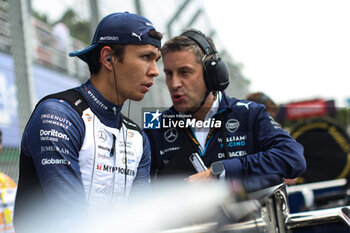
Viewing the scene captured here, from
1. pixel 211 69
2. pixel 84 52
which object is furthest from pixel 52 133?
pixel 211 69

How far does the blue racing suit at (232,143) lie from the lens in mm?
1546

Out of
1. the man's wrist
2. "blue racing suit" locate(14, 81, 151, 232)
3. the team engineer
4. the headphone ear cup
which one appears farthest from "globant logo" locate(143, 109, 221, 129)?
the man's wrist

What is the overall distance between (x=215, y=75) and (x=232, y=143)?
0.34 metres

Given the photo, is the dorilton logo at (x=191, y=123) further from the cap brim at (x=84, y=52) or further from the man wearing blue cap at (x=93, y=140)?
the cap brim at (x=84, y=52)

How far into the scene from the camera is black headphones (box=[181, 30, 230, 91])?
5.90 ft

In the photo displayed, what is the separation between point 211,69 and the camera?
71.0 inches

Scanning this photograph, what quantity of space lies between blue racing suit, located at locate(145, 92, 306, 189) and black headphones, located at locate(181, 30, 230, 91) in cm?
9

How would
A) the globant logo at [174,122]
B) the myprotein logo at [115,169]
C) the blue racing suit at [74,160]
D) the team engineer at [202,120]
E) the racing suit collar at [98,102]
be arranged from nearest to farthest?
1. the blue racing suit at [74,160]
2. the myprotein logo at [115,169]
3. the racing suit collar at [98,102]
4. the team engineer at [202,120]
5. the globant logo at [174,122]

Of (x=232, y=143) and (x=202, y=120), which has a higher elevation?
(x=202, y=120)

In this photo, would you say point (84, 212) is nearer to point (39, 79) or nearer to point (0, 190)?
point (0, 190)

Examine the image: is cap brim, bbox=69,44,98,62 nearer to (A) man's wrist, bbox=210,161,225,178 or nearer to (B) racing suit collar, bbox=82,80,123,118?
(B) racing suit collar, bbox=82,80,123,118

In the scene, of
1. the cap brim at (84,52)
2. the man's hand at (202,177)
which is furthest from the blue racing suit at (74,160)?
the man's hand at (202,177)

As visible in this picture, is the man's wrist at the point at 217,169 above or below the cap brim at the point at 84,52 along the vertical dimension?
below

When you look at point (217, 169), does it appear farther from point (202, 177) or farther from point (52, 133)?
point (52, 133)
